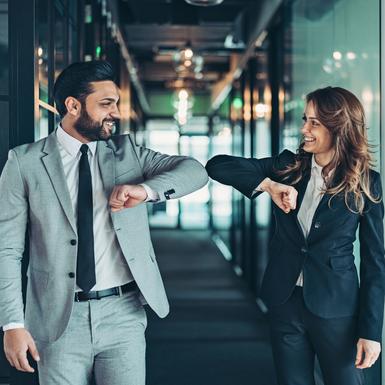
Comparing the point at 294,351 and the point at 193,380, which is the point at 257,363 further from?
the point at 294,351

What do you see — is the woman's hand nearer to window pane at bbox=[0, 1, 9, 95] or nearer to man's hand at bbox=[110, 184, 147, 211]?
man's hand at bbox=[110, 184, 147, 211]

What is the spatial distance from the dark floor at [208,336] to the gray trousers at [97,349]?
2301 mm

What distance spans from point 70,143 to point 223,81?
12.2 meters

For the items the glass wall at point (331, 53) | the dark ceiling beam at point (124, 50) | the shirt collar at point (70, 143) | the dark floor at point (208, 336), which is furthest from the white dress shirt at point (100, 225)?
the dark ceiling beam at point (124, 50)

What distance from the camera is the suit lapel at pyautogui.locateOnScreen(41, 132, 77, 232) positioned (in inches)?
84.7

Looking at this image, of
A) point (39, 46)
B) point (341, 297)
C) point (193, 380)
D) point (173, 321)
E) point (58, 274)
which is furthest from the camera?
point (173, 321)

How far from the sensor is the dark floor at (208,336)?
4.64m

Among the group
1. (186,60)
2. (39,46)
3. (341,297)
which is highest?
(186,60)

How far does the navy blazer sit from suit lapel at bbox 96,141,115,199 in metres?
0.69

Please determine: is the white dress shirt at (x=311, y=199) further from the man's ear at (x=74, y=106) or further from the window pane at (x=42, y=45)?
the window pane at (x=42, y=45)

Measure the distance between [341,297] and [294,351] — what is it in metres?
0.27

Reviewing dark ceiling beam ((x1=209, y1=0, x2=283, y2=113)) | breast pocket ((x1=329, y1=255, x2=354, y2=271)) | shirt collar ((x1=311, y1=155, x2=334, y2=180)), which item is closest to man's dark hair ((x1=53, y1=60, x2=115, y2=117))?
shirt collar ((x1=311, y1=155, x2=334, y2=180))

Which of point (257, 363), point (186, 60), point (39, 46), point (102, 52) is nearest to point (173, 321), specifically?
point (257, 363)

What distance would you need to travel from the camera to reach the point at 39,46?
310cm
